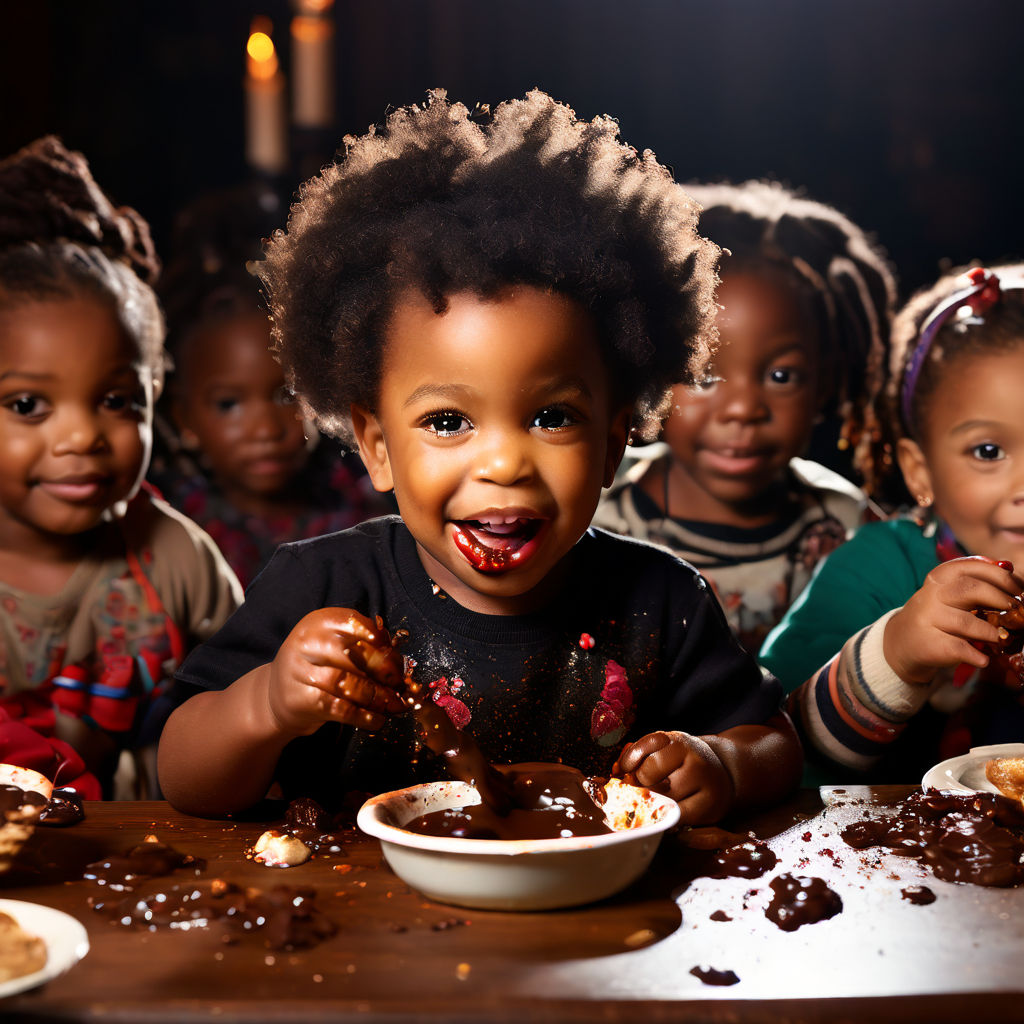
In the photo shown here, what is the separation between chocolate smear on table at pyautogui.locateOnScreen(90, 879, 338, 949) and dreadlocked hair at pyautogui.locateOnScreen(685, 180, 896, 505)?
1263 millimetres

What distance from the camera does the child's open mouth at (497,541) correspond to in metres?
1.07

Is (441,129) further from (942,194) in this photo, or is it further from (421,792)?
(942,194)

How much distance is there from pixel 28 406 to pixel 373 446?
55 centimetres

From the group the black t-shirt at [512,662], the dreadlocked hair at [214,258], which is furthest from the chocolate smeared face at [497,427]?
the dreadlocked hair at [214,258]

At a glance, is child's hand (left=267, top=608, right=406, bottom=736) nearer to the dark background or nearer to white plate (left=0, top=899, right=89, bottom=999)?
white plate (left=0, top=899, right=89, bottom=999)

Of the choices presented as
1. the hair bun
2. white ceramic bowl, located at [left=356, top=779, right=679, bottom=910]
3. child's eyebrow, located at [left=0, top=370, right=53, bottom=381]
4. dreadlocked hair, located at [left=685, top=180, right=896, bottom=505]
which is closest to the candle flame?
the hair bun

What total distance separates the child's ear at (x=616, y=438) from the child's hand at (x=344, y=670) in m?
0.35

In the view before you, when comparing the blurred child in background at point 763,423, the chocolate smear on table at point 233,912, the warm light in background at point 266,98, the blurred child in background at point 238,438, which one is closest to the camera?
the chocolate smear on table at point 233,912

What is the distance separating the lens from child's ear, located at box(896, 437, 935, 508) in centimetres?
161

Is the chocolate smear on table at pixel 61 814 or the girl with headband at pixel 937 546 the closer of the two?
the chocolate smear on table at pixel 61 814

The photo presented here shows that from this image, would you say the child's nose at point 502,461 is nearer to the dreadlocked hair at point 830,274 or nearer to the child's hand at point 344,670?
the child's hand at point 344,670

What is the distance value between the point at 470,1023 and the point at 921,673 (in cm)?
83

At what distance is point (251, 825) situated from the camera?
103cm

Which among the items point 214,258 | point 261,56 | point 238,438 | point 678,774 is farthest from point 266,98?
point 678,774
